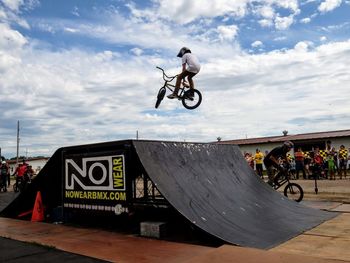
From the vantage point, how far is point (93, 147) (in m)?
7.35

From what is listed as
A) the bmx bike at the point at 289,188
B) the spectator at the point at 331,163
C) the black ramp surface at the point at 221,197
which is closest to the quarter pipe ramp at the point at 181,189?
the black ramp surface at the point at 221,197

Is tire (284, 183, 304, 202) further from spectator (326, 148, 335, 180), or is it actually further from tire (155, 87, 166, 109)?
spectator (326, 148, 335, 180)

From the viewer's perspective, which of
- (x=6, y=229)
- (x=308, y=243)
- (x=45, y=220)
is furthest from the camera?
(x=45, y=220)

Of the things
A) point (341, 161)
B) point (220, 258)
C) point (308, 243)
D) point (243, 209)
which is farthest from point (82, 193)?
Answer: point (341, 161)

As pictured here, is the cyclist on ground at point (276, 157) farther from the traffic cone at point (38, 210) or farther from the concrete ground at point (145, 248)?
the traffic cone at point (38, 210)

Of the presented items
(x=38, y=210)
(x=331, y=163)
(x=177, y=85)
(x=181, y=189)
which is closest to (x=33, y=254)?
(x=181, y=189)

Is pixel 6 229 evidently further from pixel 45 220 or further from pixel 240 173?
pixel 240 173

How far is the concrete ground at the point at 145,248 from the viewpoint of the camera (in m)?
4.69

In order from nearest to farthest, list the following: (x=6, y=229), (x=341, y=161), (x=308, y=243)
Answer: (x=308, y=243) < (x=6, y=229) < (x=341, y=161)

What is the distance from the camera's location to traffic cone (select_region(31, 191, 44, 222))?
8281 mm

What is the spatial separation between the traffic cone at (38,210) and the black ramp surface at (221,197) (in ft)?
10.9

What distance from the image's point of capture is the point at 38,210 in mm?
8344

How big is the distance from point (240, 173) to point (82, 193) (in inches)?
148

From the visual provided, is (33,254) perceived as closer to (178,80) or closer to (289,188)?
(178,80)
